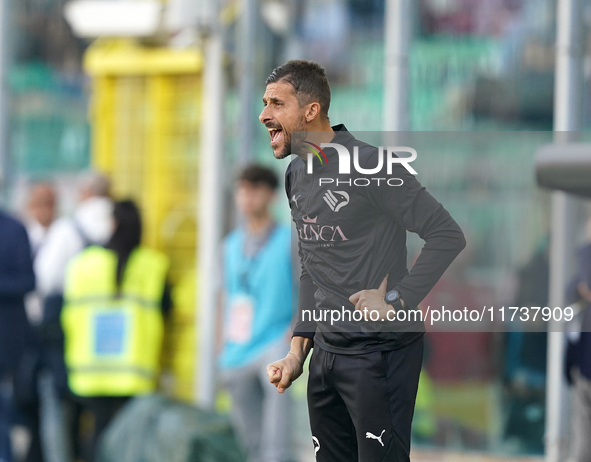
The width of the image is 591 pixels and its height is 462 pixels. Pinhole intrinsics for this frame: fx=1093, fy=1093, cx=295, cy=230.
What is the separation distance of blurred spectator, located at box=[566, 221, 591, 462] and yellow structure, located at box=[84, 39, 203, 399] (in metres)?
2.82

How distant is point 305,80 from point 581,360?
10.3ft

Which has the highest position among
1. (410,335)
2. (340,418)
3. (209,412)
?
(410,335)

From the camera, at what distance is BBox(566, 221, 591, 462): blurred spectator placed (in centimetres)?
426

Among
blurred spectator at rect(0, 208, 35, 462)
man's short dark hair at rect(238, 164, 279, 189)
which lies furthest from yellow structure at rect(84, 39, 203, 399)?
man's short dark hair at rect(238, 164, 279, 189)

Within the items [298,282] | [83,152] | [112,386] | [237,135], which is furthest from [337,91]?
[298,282]

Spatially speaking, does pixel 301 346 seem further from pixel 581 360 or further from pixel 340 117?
pixel 581 360

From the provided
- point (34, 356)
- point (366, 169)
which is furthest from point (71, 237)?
point (366, 169)

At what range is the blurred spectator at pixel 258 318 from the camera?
197 inches

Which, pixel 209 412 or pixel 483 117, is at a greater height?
pixel 483 117

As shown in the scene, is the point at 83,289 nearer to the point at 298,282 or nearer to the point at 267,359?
the point at 267,359

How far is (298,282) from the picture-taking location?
Result: 182 cm

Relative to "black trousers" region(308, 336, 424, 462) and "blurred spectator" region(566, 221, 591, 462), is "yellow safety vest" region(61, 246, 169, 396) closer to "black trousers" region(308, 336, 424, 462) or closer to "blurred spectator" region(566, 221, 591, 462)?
"blurred spectator" region(566, 221, 591, 462)

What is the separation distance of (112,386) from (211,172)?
4.29 ft

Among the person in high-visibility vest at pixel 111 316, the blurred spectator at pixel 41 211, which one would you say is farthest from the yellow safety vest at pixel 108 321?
the blurred spectator at pixel 41 211
